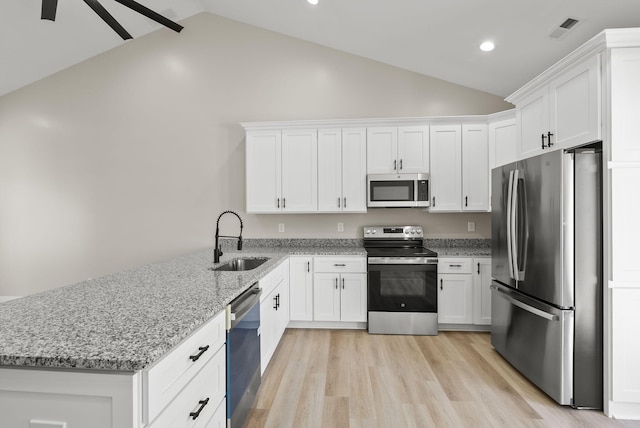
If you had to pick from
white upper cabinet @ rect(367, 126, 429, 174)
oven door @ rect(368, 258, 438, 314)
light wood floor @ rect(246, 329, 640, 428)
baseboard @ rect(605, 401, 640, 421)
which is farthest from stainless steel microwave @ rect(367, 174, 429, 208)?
baseboard @ rect(605, 401, 640, 421)

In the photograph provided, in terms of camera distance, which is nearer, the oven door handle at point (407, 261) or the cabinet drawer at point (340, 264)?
the oven door handle at point (407, 261)

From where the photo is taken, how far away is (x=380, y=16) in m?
3.26

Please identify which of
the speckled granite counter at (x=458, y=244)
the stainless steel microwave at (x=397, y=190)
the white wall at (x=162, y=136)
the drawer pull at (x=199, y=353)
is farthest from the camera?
the white wall at (x=162, y=136)

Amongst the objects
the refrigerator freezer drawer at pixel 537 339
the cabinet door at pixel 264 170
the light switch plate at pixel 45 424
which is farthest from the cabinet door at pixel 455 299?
the light switch plate at pixel 45 424

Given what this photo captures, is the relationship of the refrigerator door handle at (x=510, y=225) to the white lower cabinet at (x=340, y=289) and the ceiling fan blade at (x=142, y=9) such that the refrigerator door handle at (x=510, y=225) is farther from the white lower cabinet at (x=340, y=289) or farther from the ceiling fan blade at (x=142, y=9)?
the ceiling fan blade at (x=142, y=9)

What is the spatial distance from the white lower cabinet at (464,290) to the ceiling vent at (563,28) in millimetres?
2129

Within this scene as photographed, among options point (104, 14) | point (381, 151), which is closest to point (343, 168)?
point (381, 151)

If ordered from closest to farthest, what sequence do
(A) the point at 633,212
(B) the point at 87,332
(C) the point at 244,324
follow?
(B) the point at 87,332, (C) the point at 244,324, (A) the point at 633,212

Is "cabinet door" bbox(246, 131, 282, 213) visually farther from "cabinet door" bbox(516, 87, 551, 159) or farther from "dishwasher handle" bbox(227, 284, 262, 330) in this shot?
"cabinet door" bbox(516, 87, 551, 159)

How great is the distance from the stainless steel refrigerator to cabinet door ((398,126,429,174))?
1304mm

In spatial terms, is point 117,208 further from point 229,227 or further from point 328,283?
point 328,283

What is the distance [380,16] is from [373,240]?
95.2 inches

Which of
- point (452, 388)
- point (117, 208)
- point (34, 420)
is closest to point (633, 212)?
point (452, 388)

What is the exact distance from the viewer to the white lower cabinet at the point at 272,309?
7.91 feet
